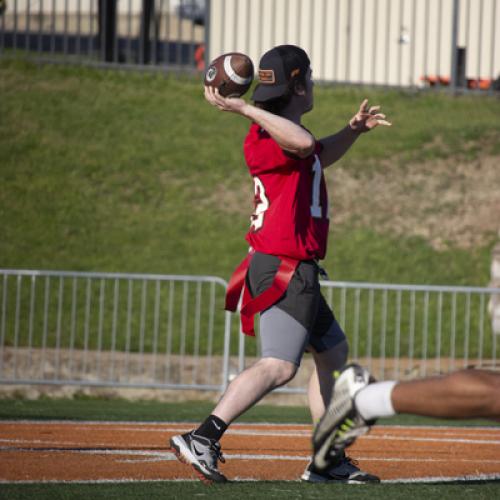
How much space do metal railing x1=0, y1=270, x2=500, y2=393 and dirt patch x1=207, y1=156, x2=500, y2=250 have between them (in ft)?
7.08

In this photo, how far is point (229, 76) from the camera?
5688 mm

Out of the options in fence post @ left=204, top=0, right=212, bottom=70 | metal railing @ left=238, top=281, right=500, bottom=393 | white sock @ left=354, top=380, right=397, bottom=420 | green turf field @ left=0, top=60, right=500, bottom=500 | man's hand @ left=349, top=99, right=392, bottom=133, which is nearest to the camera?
white sock @ left=354, top=380, right=397, bottom=420

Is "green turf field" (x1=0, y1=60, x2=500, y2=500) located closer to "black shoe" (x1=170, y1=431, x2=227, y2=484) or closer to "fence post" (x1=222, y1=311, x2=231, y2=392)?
"fence post" (x1=222, y1=311, x2=231, y2=392)

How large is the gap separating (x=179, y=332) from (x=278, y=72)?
25.8ft

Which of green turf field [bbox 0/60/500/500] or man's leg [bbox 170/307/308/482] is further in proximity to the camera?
green turf field [bbox 0/60/500/500]

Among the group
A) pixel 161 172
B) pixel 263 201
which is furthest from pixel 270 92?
pixel 161 172

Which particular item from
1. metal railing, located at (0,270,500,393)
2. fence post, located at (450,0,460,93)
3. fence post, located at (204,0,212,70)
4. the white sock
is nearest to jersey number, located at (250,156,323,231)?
the white sock

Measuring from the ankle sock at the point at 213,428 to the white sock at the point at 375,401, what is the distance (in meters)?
1.08

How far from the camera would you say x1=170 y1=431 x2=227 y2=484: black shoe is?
17.9 feet

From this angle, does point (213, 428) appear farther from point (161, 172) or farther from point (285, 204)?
point (161, 172)

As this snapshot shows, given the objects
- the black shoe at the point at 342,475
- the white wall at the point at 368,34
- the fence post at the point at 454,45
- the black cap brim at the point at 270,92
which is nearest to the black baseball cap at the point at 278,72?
the black cap brim at the point at 270,92

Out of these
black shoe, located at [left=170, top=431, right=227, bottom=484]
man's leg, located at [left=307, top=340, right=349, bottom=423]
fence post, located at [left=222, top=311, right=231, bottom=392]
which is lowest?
fence post, located at [left=222, top=311, right=231, bottom=392]

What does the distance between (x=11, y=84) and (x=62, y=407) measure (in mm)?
10487

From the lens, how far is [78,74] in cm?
2089
